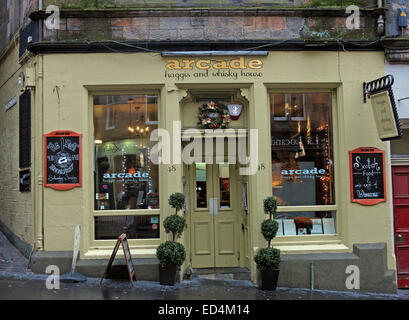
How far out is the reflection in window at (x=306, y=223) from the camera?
29.7ft

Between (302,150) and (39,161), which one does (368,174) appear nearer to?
(302,150)

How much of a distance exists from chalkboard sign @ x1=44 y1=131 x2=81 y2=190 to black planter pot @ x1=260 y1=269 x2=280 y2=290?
3886 millimetres

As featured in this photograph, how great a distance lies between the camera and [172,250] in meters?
8.09

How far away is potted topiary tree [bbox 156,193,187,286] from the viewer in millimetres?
8070

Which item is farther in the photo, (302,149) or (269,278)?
(302,149)

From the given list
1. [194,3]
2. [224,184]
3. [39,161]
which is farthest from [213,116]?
Result: [39,161]

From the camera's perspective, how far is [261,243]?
343 inches

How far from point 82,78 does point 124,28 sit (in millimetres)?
1297

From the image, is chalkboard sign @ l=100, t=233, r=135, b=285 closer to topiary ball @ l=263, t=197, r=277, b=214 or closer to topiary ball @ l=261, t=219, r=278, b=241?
topiary ball @ l=261, t=219, r=278, b=241

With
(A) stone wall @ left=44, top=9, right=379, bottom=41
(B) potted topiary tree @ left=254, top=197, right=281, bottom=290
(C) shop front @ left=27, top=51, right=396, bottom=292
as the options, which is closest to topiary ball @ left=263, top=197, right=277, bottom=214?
(B) potted topiary tree @ left=254, top=197, right=281, bottom=290

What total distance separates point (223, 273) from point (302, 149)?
304 centimetres

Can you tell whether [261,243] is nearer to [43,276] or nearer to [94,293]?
[94,293]

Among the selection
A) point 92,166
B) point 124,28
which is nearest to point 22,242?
point 92,166

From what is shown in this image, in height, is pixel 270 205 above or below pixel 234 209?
above
